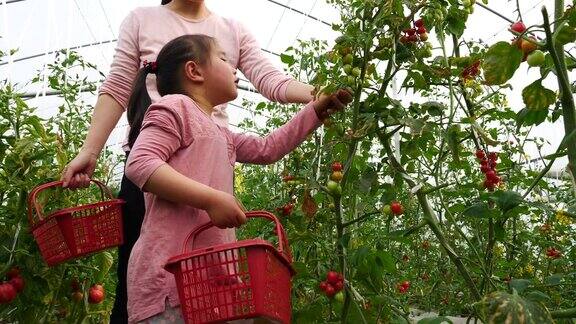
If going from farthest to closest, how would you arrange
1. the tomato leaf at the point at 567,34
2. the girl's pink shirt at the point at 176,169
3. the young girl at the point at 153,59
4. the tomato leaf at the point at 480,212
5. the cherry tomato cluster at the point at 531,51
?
the young girl at the point at 153,59 < the tomato leaf at the point at 480,212 < the girl's pink shirt at the point at 176,169 < the tomato leaf at the point at 567,34 < the cherry tomato cluster at the point at 531,51

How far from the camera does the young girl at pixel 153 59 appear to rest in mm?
2023

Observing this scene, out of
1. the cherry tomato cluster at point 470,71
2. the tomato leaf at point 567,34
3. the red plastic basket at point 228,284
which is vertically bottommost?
the red plastic basket at point 228,284

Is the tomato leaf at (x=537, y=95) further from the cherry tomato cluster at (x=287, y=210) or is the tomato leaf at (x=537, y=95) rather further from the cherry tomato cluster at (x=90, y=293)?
the cherry tomato cluster at (x=90, y=293)

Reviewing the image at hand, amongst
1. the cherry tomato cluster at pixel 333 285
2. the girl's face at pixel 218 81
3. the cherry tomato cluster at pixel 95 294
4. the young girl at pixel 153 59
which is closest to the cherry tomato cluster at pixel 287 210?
the young girl at pixel 153 59

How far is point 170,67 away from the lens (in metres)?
1.84

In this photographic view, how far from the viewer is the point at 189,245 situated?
1607 mm

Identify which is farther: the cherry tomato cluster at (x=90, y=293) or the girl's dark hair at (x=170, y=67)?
the cherry tomato cluster at (x=90, y=293)

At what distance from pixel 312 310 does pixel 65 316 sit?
1.44m

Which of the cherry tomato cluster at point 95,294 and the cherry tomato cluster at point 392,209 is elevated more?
the cherry tomato cluster at point 95,294

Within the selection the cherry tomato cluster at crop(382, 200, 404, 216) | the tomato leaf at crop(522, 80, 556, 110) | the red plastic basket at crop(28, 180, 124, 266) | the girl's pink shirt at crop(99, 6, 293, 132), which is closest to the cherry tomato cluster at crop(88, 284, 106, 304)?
the red plastic basket at crop(28, 180, 124, 266)

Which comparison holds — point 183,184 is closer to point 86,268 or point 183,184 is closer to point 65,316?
point 86,268

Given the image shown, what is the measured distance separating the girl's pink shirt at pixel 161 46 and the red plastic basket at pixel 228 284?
789 mm

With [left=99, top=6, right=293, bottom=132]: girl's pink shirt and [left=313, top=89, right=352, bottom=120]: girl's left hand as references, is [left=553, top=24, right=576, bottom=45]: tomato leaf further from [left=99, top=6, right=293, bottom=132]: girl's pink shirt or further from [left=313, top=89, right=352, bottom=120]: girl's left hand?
[left=99, top=6, right=293, bottom=132]: girl's pink shirt

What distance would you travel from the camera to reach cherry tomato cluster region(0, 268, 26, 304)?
2.39m
